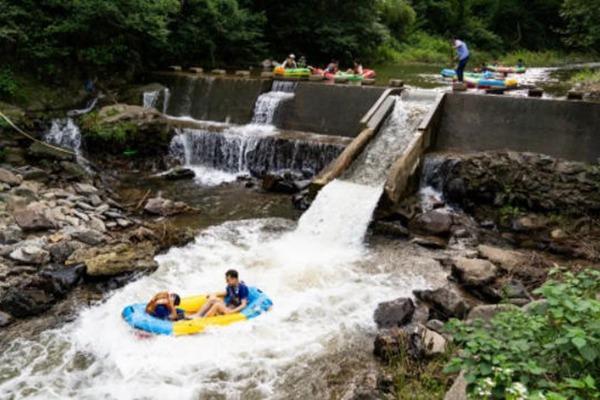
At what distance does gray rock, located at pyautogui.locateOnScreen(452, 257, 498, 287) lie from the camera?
328 inches

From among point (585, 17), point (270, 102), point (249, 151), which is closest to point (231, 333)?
point (249, 151)

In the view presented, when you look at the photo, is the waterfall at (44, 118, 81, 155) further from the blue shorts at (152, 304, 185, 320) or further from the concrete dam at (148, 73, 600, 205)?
the blue shorts at (152, 304, 185, 320)

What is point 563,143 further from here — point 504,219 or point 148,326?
point 148,326

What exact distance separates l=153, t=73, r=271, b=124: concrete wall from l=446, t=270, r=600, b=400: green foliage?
1262cm

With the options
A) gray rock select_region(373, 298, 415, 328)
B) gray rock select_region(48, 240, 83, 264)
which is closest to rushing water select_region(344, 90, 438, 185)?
gray rock select_region(373, 298, 415, 328)

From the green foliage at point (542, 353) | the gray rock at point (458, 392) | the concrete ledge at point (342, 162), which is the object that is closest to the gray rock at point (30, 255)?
the concrete ledge at point (342, 162)

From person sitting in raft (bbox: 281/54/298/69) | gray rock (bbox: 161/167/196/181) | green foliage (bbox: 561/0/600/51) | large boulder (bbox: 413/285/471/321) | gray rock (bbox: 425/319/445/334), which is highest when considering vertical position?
green foliage (bbox: 561/0/600/51)

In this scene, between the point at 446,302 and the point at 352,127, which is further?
the point at 352,127

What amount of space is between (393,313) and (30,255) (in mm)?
5873

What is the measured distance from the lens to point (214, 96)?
1619 cm

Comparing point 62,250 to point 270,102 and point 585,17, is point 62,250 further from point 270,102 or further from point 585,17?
point 585,17

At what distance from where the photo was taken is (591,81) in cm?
1684

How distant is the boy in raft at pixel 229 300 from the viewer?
7.34m

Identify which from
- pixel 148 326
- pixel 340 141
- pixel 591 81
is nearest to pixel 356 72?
pixel 340 141
